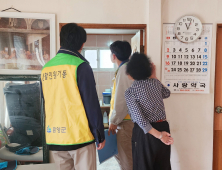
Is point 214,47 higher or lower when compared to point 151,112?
higher

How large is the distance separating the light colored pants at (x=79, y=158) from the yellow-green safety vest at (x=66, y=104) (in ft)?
0.25

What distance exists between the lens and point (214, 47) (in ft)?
5.91

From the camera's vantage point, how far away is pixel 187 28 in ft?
5.79

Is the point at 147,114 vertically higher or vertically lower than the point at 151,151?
higher

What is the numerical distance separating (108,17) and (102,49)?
2.05 m

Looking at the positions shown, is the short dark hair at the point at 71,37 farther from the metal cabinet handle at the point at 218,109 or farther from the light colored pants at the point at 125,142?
the metal cabinet handle at the point at 218,109

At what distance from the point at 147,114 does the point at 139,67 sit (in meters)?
0.33

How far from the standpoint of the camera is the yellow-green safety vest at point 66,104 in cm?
105

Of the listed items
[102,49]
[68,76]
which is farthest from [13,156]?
[102,49]

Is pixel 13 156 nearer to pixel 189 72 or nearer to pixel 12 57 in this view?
pixel 12 57

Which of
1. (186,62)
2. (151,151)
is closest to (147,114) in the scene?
(151,151)

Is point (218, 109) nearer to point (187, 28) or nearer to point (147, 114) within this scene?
point (187, 28)

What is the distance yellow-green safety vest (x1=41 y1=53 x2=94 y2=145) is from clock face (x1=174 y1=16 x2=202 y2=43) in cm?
120

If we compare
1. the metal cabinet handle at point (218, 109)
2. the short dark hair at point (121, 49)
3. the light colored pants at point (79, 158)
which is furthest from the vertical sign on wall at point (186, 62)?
the light colored pants at point (79, 158)
